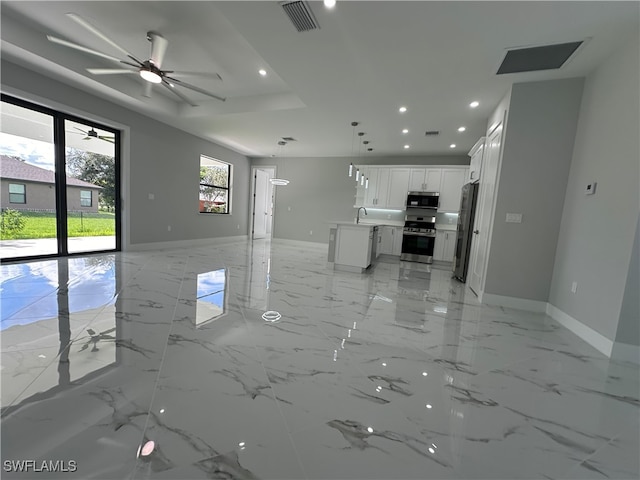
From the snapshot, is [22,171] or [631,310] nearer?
[631,310]

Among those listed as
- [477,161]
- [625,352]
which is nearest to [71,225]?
[477,161]

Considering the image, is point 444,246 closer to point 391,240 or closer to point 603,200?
point 391,240

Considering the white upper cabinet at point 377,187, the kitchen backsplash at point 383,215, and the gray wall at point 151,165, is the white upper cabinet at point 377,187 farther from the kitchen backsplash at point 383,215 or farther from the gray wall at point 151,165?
the gray wall at point 151,165

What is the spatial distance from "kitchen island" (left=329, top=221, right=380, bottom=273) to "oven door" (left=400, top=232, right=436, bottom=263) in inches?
81.7

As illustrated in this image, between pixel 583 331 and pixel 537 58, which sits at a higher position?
pixel 537 58

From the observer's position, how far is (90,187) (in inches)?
185

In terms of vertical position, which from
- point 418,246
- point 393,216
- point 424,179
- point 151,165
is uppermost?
point 424,179

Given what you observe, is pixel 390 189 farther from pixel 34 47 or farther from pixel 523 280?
pixel 34 47

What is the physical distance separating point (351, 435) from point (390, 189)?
252 inches

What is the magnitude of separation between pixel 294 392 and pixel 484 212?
3.70m

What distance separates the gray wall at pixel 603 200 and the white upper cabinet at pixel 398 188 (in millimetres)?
3871

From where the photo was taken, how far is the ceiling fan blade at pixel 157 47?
2777 millimetres

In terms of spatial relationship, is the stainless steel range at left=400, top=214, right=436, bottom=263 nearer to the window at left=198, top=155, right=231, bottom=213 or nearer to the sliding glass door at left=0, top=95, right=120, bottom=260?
the window at left=198, top=155, right=231, bottom=213

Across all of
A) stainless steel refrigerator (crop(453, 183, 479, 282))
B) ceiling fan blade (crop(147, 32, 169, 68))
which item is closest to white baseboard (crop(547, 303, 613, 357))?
stainless steel refrigerator (crop(453, 183, 479, 282))
